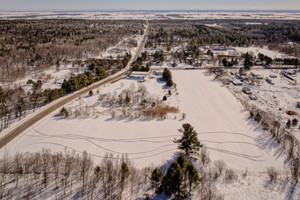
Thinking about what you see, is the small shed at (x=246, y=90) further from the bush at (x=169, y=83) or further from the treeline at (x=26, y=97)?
the treeline at (x=26, y=97)

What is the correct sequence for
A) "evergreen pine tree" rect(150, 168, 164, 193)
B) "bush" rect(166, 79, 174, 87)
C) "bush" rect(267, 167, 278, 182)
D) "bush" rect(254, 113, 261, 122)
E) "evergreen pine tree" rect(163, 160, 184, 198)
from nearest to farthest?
"evergreen pine tree" rect(163, 160, 184, 198) < "evergreen pine tree" rect(150, 168, 164, 193) < "bush" rect(267, 167, 278, 182) < "bush" rect(254, 113, 261, 122) < "bush" rect(166, 79, 174, 87)

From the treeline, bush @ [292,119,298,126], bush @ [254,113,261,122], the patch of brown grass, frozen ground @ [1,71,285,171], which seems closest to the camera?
frozen ground @ [1,71,285,171]

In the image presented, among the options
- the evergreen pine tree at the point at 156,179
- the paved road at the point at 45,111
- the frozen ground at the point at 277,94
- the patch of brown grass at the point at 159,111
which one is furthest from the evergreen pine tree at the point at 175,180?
the paved road at the point at 45,111

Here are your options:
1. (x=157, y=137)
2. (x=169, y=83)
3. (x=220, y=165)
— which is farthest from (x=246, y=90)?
(x=157, y=137)

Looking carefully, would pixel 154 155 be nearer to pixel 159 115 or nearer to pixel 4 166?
pixel 159 115

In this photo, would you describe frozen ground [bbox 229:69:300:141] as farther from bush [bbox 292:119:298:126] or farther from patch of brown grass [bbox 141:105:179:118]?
patch of brown grass [bbox 141:105:179:118]

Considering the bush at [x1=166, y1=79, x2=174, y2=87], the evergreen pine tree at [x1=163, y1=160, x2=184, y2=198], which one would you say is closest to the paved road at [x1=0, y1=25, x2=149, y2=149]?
the bush at [x1=166, y1=79, x2=174, y2=87]

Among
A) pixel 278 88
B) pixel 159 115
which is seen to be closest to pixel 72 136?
pixel 159 115
